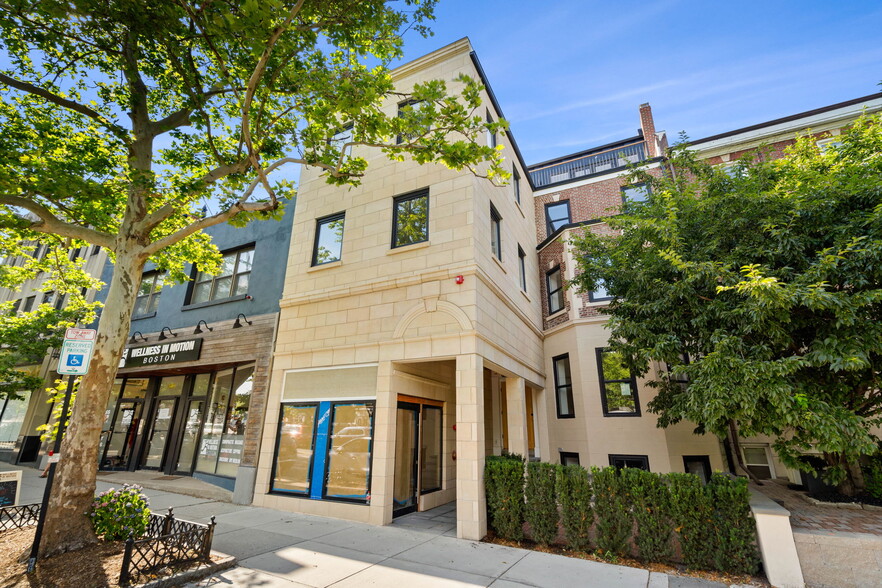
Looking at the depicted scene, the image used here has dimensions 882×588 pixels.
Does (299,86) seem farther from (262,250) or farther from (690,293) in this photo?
(690,293)

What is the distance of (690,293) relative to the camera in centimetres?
776

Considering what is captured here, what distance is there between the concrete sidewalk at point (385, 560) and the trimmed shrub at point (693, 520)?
1.54ft

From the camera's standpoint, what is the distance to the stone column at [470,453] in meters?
7.40

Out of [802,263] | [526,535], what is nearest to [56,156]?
[526,535]

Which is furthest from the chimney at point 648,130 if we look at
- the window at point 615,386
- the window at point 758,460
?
the window at point 758,460

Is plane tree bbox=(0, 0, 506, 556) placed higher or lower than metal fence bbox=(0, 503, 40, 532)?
higher

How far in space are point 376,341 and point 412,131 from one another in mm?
4597

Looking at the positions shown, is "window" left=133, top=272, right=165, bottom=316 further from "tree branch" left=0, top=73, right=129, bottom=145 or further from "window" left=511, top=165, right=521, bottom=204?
"window" left=511, top=165, right=521, bottom=204

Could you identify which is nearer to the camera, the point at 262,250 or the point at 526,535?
the point at 526,535

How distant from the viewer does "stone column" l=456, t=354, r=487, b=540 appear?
7.40 metres

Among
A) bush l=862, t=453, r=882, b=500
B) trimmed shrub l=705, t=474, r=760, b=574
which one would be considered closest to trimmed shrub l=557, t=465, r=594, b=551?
trimmed shrub l=705, t=474, r=760, b=574

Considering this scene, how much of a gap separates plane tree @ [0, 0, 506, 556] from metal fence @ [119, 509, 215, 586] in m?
1.32

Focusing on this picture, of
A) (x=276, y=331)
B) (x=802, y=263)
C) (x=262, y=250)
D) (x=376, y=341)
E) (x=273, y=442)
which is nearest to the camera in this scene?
(x=802, y=263)

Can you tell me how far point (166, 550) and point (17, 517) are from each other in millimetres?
4873
